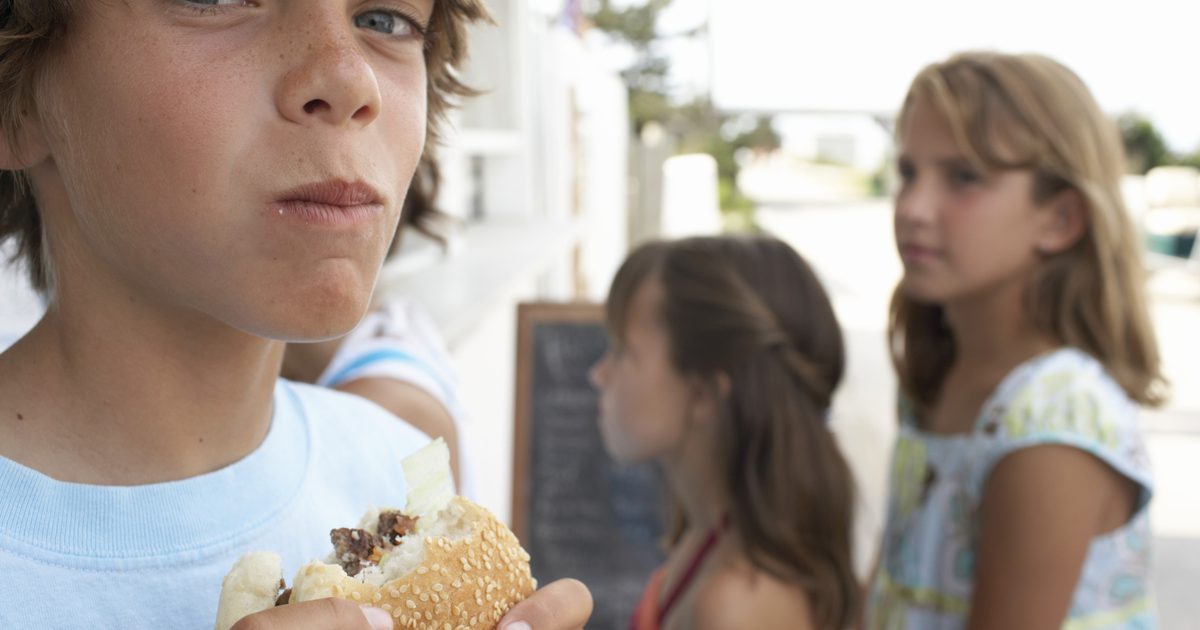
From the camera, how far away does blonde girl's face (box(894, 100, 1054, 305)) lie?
249cm

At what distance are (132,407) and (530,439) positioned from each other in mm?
3510

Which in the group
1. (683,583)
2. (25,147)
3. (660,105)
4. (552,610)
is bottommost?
(683,583)

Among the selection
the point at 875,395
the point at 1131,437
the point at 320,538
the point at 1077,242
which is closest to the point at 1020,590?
the point at 1131,437

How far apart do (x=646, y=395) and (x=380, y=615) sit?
1985 mm

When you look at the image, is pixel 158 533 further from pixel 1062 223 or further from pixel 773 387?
pixel 1062 223

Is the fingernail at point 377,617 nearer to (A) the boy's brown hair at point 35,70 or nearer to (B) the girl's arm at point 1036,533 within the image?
(A) the boy's brown hair at point 35,70

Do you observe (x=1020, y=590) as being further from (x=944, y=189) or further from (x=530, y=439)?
(x=530, y=439)

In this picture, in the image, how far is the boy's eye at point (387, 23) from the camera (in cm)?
106

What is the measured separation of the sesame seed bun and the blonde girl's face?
176 centimetres

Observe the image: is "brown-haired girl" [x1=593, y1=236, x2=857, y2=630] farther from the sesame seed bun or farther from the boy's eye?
the boy's eye

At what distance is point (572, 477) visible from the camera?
448 centimetres

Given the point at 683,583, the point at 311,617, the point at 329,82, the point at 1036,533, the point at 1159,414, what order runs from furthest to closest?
the point at 1159,414 → the point at 683,583 → the point at 1036,533 → the point at 329,82 → the point at 311,617

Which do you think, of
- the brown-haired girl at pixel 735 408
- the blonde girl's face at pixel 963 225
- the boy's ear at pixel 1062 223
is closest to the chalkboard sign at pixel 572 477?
the brown-haired girl at pixel 735 408

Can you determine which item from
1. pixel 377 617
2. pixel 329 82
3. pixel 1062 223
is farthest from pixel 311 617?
pixel 1062 223
